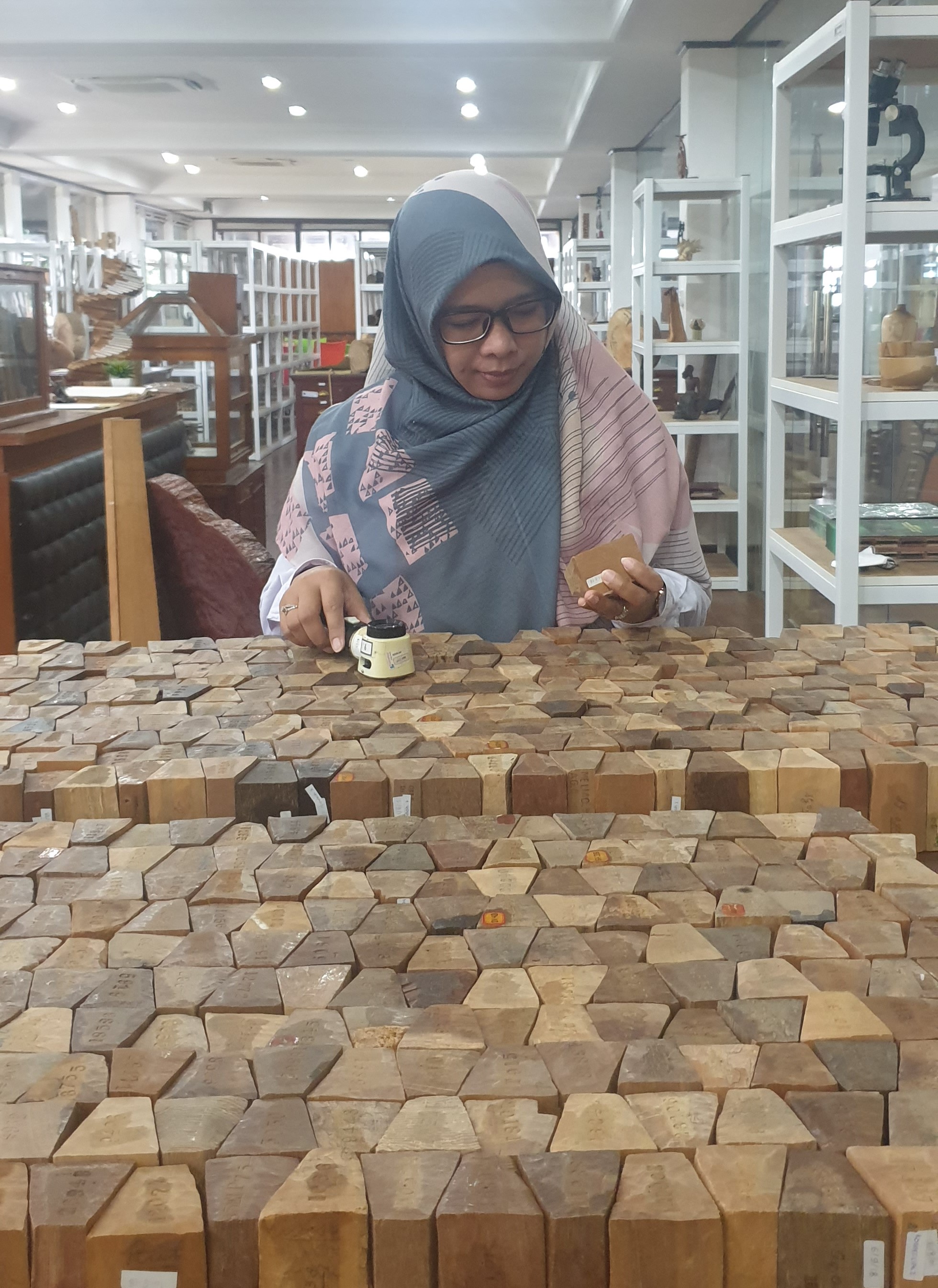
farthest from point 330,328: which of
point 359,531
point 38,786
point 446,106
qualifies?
point 38,786

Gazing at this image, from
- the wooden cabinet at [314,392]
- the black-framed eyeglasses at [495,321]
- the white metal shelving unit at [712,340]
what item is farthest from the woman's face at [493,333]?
the wooden cabinet at [314,392]

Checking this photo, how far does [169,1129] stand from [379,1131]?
90mm

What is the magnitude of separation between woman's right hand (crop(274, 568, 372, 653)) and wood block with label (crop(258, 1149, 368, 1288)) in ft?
3.05

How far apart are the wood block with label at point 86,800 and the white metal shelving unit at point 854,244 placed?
193 centimetres

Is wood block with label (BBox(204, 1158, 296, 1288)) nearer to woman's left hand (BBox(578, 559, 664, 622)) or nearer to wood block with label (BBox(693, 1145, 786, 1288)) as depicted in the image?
wood block with label (BBox(693, 1145, 786, 1288))

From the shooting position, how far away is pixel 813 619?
178 inches

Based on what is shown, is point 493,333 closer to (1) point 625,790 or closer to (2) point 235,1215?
(1) point 625,790

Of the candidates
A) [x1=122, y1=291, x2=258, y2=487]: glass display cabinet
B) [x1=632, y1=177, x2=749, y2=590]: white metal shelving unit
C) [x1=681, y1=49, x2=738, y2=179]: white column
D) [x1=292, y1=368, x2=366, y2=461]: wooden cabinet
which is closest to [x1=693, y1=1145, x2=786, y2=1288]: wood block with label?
[x1=122, y1=291, x2=258, y2=487]: glass display cabinet

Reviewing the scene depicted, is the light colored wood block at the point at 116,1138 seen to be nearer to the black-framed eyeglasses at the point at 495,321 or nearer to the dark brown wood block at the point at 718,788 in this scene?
the dark brown wood block at the point at 718,788

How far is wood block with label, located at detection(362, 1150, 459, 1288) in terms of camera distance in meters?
0.49

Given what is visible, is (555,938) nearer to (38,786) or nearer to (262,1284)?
(262,1284)

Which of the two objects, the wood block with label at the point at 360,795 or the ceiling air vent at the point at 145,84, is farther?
the ceiling air vent at the point at 145,84

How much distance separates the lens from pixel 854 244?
2.52 metres

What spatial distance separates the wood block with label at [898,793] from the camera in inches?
37.6
